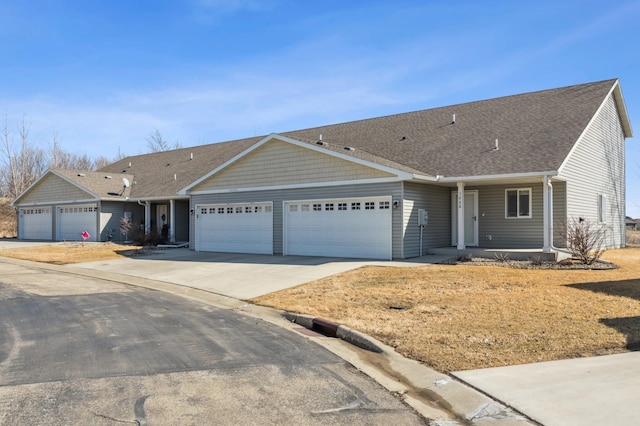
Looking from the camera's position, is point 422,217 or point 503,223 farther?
point 503,223

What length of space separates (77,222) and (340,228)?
19.7m

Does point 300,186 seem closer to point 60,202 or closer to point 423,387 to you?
point 423,387

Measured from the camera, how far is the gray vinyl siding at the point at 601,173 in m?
18.4

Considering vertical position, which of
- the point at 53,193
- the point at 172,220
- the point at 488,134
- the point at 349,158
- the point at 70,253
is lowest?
the point at 70,253

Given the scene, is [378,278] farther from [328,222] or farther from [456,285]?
[328,222]

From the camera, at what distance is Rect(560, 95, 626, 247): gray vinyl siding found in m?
18.4

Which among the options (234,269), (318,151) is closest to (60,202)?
(318,151)

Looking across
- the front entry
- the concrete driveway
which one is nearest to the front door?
the concrete driveway

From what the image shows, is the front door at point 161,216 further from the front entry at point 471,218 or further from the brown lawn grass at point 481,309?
the brown lawn grass at point 481,309

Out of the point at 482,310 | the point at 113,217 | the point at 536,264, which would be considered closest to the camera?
the point at 482,310

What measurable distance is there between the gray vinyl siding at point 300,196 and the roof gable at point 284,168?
308 millimetres


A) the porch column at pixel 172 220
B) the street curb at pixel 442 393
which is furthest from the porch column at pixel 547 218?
the porch column at pixel 172 220

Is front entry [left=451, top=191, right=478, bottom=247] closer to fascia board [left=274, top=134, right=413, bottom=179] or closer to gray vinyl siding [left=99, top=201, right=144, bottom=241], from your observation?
fascia board [left=274, top=134, right=413, bottom=179]

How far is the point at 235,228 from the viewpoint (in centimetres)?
2209
